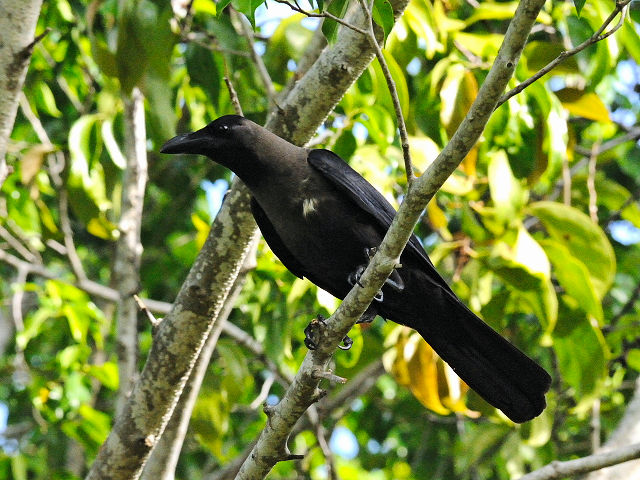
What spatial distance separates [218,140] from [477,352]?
4.78 feet

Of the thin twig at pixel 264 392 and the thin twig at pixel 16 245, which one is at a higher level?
the thin twig at pixel 16 245

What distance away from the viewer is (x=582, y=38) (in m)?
3.95

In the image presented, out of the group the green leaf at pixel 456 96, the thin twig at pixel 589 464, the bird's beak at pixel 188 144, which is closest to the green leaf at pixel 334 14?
the green leaf at pixel 456 96

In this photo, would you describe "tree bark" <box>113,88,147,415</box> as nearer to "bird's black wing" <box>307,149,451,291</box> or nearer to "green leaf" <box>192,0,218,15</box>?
"green leaf" <box>192,0,218,15</box>

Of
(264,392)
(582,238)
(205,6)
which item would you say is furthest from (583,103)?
(264,392)

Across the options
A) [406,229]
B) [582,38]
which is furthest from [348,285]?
[582,38]

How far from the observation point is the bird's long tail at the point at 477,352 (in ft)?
12.0

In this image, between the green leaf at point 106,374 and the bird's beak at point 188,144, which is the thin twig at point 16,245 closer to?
the green leaf at point 106,374

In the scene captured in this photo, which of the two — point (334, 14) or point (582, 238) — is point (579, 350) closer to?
point (582, 238)

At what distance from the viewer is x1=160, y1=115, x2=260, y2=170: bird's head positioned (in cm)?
388

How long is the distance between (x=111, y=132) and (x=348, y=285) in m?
1.86

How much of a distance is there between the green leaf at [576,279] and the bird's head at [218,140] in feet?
4.82

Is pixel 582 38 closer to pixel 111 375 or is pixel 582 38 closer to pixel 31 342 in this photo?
pixel 111 375

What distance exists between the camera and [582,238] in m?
4.18
